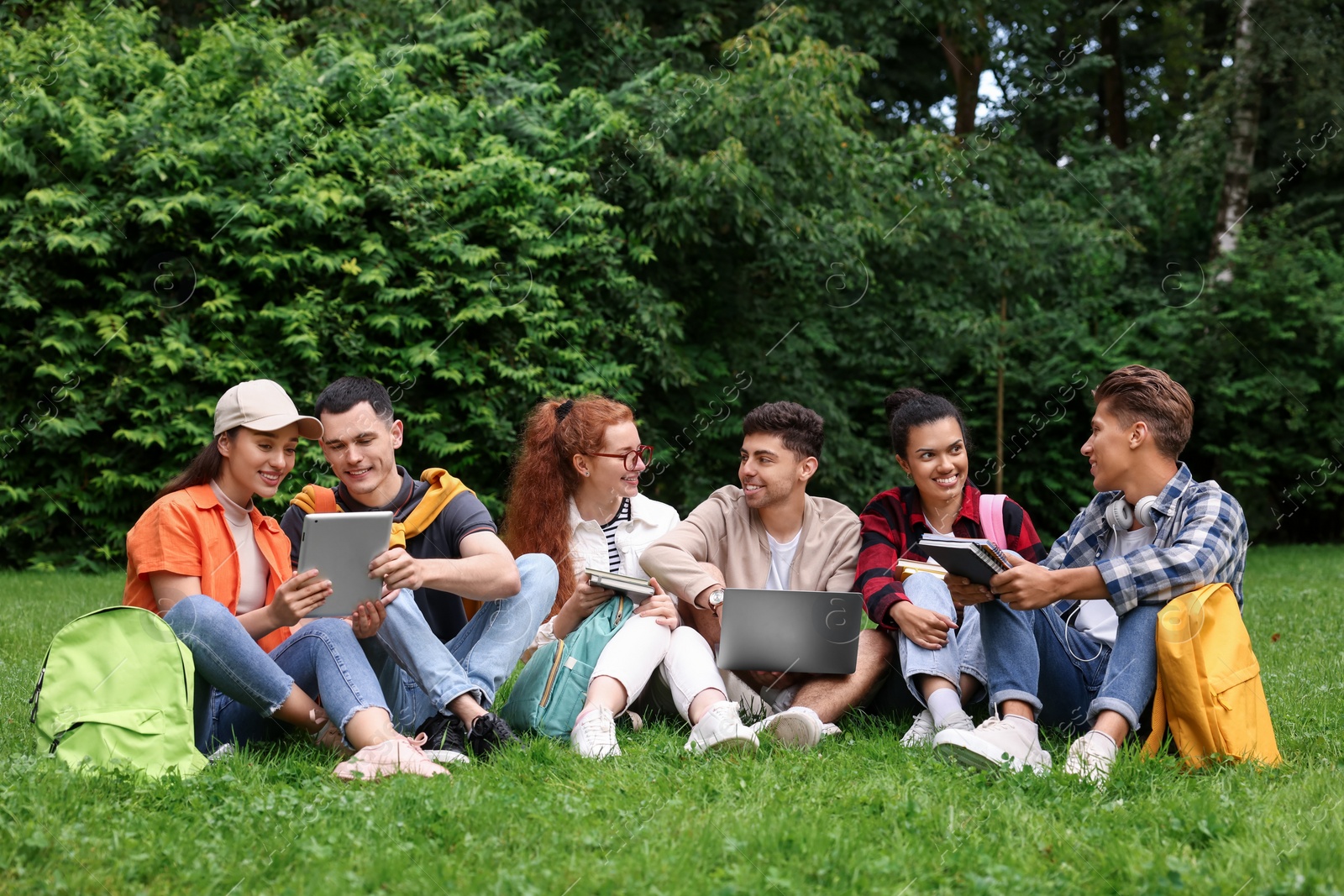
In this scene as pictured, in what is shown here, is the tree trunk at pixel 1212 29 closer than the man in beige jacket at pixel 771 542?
No

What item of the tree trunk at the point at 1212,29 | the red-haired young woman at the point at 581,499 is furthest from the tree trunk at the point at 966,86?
the red-haired young woman at the point at 581,499

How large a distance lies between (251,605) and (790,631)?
62.8 inches

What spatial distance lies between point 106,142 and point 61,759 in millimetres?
6924

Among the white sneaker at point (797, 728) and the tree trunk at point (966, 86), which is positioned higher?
the tree trunk at point (966, 86)

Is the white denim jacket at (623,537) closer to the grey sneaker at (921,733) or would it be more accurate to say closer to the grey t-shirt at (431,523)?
the grey t-shirt at (431,523)

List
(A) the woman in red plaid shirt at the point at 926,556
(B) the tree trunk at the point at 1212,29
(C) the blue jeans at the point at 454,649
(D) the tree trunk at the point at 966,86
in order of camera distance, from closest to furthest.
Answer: (C) the blue jeans at the point at 454,649, (A) the woman in red plaid shirt at the point at 926,556, (D) the tree trunk at the point at 966,86, (B) the tree trunk at the point at 1212,29

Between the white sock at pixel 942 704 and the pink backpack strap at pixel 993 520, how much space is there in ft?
1.95

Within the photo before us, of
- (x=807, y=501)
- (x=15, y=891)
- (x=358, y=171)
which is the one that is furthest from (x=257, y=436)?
(x=358, y=171)

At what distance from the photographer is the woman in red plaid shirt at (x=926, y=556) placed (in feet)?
11.2

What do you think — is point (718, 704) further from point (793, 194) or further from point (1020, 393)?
point (1020, 393)

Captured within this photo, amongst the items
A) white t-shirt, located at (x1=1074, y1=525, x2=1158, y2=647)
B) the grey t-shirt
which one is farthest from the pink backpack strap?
the grey t-shirt

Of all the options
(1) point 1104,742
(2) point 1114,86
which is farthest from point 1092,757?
(2) point 1114,86

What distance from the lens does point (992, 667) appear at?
10.8 feet

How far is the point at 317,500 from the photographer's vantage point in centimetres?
361
